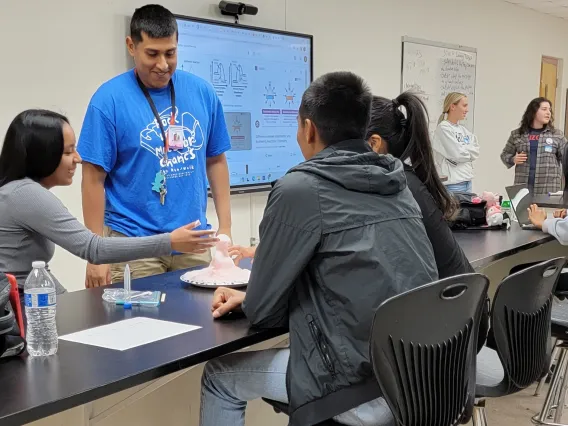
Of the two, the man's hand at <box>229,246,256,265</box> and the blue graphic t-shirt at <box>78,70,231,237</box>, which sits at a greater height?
the blue graphic t-shirt at <box>78,70,231,237</box>

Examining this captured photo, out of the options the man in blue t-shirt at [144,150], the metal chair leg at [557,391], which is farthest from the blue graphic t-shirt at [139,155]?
the metal chair leg at [557,391]

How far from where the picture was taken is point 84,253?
70.4 inches

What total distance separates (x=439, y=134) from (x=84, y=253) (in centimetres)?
405

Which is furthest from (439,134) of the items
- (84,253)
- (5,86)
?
(84,253)

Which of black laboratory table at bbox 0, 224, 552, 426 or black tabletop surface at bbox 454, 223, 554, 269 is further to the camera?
black tabletop surface at bbox 454, 223, 554, 269

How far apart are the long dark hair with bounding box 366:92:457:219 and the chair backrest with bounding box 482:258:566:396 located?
0.29 m

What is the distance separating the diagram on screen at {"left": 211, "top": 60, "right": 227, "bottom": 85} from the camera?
402cm

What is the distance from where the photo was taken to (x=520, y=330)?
186 centimetres

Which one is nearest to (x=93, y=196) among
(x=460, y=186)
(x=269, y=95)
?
(x=269, y=95)

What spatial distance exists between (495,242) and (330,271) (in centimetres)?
150

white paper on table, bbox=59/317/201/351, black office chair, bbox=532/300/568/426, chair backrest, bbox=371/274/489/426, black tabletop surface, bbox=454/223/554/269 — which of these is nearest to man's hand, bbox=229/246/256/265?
white paper on table, bbox=59/317/201/351

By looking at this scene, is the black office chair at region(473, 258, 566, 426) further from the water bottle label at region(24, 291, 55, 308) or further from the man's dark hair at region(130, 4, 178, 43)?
the man's dark hair at region(130, 4, 178, 43)

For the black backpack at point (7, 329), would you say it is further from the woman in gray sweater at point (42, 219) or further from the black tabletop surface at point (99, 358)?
the woman in gray sweater at point (42, 219)

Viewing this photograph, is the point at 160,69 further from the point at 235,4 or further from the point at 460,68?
the point at 460,68
